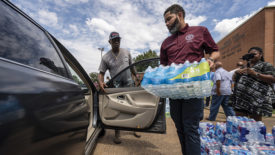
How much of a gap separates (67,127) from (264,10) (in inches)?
803

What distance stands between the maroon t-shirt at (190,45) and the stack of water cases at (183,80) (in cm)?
24

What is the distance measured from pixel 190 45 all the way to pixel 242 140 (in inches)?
48.4

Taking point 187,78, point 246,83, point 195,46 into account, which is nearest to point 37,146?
point 187,78

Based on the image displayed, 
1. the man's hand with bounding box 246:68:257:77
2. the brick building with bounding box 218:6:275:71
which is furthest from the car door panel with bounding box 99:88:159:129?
the brick building with bounding box 218:6:275:71

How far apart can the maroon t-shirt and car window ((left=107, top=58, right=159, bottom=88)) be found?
81cm

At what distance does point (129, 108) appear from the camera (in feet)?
7.07

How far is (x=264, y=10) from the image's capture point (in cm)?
1438

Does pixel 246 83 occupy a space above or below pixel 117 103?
above

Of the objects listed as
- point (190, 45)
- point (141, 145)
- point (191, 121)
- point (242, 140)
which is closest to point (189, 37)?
point (190, 45)

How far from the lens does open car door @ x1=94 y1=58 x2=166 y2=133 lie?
6.63ft

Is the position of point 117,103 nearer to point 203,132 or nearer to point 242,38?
point 203,132

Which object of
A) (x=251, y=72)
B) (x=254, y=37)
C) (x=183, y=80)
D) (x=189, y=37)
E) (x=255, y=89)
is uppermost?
(x=254, y=37)

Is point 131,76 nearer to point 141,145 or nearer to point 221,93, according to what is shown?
point 141,145

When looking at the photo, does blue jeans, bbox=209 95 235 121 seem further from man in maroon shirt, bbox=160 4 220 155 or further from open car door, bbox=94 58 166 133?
man in maroon shirt, bbox=160 4 220 155
